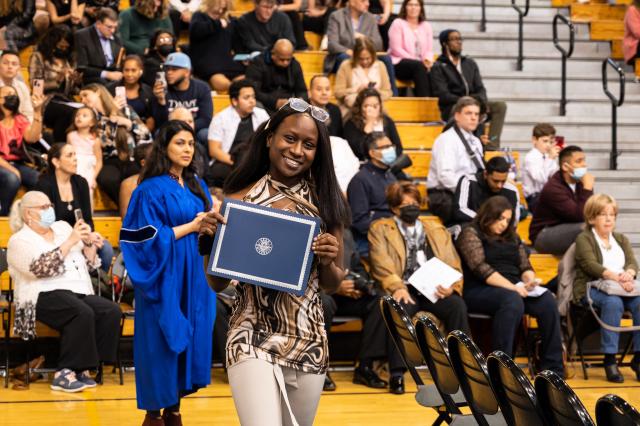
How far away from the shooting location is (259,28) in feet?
36.0

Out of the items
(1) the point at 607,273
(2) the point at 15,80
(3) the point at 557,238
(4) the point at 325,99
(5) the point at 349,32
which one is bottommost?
(1) the point at 607,273

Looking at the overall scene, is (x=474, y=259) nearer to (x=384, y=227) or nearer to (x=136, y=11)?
(x=384, y=227)

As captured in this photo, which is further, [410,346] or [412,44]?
[412,44]

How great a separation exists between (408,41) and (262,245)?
25.9 ft

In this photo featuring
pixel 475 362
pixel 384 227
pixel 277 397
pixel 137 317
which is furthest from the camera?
pixel 384 227

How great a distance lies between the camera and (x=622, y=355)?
859 centimetres

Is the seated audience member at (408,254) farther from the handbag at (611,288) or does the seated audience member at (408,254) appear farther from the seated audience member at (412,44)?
the seated audience member at (412,44)

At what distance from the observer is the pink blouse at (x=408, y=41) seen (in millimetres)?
11312

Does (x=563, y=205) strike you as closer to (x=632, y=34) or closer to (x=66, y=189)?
(x=632, y=34)

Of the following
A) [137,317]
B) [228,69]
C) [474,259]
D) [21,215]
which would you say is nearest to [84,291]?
[21,215]

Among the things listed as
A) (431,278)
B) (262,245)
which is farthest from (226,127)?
(262,245)

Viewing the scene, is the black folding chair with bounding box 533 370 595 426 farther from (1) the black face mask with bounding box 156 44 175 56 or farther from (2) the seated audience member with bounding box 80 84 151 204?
(1) the black face mask with bounding box 156 44 175 56

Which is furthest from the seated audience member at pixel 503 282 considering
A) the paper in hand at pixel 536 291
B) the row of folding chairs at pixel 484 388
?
the row of folding chairs at pixel 484 388

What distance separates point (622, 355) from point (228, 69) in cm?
450
